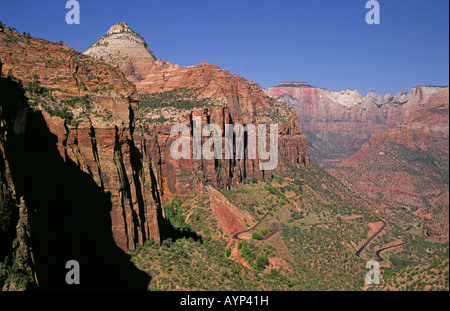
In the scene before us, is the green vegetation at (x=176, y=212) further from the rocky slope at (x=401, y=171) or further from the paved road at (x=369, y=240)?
the rocky slope at (x=401, y=171)

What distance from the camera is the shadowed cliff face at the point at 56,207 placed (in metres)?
26.0

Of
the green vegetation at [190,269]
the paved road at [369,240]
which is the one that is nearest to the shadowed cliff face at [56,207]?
the green vegetation at [190,269]

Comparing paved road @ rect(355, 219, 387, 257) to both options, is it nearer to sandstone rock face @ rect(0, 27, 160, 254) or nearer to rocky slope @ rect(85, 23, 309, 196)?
rocky slope @ rect(85, 23, 309, 196)

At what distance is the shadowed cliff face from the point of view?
26.0 metres

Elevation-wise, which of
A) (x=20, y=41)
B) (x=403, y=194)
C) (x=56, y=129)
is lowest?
(x=403, y=194)

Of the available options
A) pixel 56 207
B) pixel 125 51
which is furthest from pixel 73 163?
pixel 125 51

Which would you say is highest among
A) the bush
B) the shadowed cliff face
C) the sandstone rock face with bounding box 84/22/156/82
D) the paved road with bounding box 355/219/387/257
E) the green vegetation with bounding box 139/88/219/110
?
the sandstone rock face with bounding box 84/22/156/82

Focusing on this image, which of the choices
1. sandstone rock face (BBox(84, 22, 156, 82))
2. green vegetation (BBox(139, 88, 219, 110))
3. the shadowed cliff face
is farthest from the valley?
sandstone rock face (BBox(84, 22, 156, 82))

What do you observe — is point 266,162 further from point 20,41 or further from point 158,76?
point 20,41

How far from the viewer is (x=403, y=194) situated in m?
164

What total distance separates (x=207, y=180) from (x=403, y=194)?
114 meters

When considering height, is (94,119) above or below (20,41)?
below

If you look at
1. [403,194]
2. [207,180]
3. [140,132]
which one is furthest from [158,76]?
[403,194]

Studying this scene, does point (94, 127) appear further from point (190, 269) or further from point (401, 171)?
point (401, 171)
